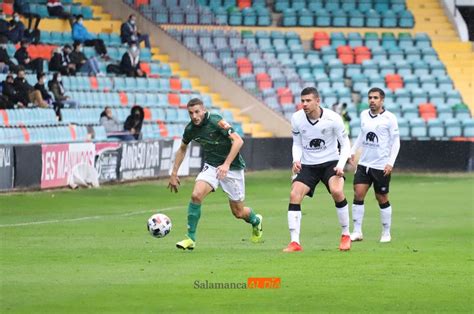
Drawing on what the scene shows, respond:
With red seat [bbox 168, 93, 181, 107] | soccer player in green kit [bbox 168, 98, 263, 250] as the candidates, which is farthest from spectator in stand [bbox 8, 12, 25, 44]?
soccer player in green kit [bbox 168, 98, 263, 250]

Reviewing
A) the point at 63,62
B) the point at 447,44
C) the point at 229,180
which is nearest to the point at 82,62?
the point at 63,62

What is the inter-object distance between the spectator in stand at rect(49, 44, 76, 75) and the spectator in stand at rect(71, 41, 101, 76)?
0.90 feet

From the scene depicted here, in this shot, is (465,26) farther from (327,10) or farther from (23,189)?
(23,189)

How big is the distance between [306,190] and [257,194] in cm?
1311

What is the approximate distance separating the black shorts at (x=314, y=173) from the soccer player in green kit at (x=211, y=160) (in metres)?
0.82

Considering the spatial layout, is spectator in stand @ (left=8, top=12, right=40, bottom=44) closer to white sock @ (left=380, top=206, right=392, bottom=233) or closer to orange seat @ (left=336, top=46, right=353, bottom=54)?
orange seat @ (left=336, top=46, right=353, bottom=54)

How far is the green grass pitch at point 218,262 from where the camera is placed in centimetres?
1148

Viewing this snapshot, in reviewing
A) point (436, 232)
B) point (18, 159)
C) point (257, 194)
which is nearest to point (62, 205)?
point (18, 159)

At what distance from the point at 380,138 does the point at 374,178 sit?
0.59 metres

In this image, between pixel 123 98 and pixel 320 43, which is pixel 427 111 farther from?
pixel 123 98

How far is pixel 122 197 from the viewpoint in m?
27.2

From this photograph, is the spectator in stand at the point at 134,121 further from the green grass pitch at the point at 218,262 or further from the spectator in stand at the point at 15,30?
the green grass pitch at the point at 218,262

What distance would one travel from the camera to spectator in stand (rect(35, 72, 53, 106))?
30.2 metres

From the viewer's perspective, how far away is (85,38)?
3678cm
